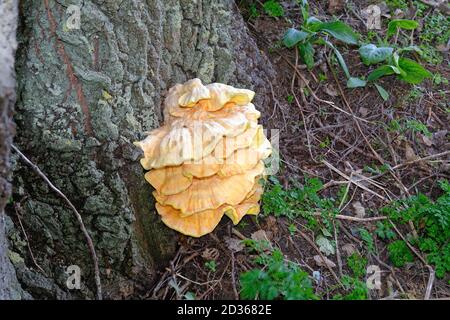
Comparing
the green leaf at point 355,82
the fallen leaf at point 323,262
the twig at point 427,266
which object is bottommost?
the twig at point 427,266

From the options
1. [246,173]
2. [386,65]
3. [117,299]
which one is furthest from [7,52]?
[386,65]

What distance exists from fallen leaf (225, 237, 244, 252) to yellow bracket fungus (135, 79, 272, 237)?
0.71 feet

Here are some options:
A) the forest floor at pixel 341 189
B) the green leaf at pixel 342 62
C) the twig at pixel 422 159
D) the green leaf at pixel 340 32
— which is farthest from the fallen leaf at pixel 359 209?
the green leaf at pixel 340 32

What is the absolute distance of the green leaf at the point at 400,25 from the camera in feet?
13.0

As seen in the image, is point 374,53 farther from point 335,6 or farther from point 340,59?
point 335,6

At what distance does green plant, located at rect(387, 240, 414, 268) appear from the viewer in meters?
3.04

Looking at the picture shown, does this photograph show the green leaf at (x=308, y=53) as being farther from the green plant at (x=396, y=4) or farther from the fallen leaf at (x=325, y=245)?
the fallen leaf at (x=325, y=245)

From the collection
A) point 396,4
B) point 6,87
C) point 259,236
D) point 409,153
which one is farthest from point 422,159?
point 6,87

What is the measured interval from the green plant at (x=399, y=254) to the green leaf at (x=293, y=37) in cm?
164

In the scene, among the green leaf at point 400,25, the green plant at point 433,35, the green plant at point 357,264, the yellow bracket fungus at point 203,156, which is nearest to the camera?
the yellow bracket fungus at point 203,156

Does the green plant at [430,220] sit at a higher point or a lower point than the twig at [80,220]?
lower

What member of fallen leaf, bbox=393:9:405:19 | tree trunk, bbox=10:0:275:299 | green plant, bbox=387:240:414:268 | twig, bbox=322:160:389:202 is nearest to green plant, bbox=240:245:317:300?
tree trunk, bbox=10:0:275:299

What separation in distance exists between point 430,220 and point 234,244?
1276 mm

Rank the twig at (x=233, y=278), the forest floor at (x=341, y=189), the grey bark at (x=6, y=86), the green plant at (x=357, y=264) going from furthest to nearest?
the green plant at (x=357, y=264) < the forest floor at (x=341, y=189) < the twig at (x=233, y=278) < the grey bark at (x=6, y=86)
